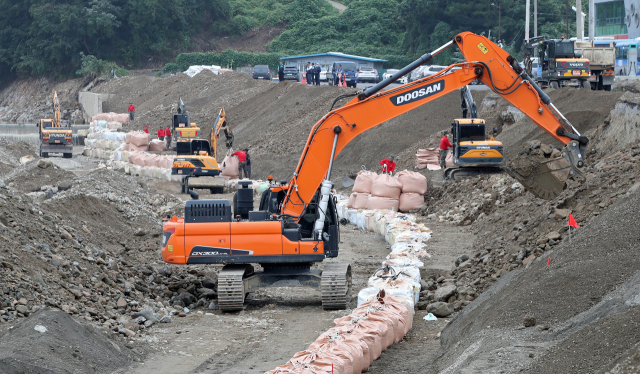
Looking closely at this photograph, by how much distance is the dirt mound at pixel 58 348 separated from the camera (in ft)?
24.0

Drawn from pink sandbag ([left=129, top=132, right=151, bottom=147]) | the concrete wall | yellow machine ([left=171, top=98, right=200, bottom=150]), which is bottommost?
pink sandbag ([left=129, top=132, right=151, bottom=147])

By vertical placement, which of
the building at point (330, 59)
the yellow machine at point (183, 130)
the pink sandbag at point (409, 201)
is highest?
the building at point (330, 59)

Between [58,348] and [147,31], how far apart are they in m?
75.3

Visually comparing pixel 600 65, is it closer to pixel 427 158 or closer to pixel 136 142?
pixel 427 158

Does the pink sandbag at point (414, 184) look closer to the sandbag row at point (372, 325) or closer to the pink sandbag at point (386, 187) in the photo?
the pink sandbag at point (386, 187)

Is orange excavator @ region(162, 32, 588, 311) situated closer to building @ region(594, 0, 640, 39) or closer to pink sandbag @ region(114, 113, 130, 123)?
building @ region(594, 0, 640, 39)

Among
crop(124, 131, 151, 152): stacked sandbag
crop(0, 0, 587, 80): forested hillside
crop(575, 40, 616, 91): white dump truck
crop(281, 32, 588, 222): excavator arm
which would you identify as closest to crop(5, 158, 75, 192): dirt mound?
crop(124, 131, 151, 152): stacked sandbag

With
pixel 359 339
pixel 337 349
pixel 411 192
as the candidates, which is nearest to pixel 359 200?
pixel 411 192

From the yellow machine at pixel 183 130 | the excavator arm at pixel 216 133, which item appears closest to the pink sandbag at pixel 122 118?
the yellow machine at pixel 183 130

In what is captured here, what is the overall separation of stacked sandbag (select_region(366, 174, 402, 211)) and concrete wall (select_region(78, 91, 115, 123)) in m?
46.4

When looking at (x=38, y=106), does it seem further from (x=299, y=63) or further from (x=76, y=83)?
(x=299, y=63)

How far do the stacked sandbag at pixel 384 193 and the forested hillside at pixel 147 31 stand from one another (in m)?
49.1

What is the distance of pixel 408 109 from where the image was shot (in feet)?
40.3

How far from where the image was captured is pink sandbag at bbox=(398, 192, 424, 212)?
68.2ft
